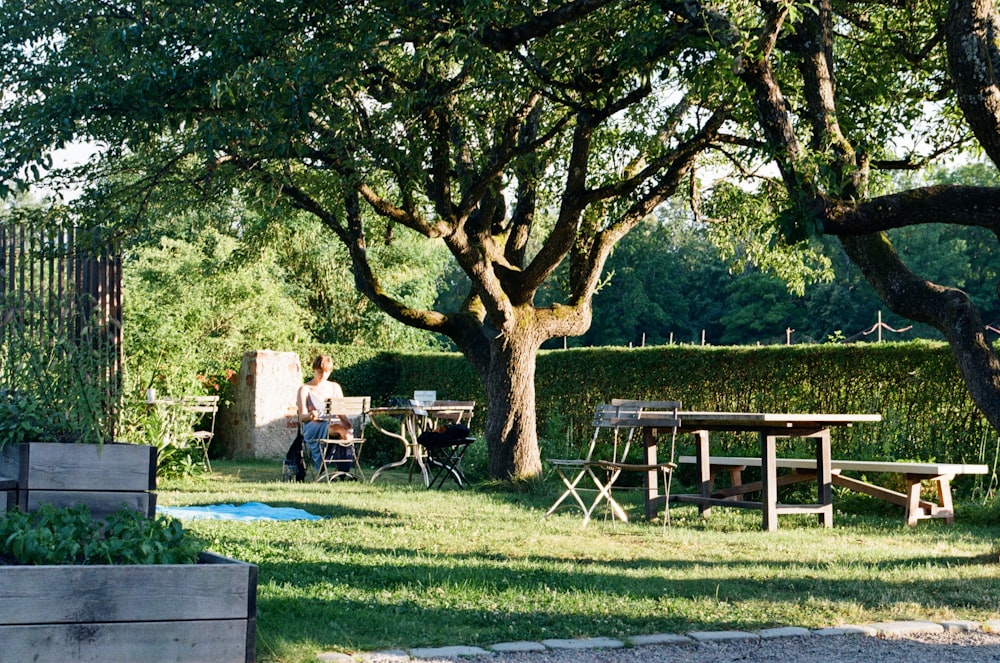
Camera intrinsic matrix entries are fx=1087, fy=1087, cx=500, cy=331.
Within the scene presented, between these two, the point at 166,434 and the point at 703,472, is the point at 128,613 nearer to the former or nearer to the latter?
the point at 703,472

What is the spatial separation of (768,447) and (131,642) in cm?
712

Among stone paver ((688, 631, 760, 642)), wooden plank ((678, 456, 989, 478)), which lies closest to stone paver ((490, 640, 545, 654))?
stone paver ((688, 631, 760, 642))

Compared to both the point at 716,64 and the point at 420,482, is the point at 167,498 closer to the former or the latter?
the point at 420,482

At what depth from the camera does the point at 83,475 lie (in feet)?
15.5

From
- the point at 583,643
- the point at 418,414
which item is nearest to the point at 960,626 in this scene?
the point at 583,643

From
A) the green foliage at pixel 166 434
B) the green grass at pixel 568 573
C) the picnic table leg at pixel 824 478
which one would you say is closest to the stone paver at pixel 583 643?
the green grass at pixel 568 573

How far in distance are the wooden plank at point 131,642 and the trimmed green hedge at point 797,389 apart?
30.4ft

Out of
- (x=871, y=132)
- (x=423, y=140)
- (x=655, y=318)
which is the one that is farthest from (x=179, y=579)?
(x=655, y=318)

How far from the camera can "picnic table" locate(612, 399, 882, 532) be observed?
9422 mm

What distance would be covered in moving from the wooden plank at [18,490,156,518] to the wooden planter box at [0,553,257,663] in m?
1.23

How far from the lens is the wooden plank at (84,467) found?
468 centimetres

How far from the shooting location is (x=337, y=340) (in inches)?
1170

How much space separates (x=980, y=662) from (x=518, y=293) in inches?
353

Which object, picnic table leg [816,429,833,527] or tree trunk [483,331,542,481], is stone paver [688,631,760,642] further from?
tree trunk [483,331,542,481]
